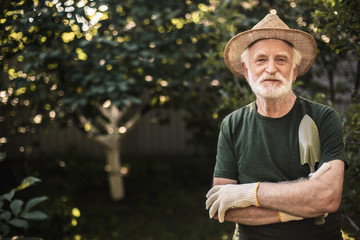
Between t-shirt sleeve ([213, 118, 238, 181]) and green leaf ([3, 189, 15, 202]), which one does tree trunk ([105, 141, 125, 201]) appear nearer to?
green leaf ([3, 189, 15, 202])

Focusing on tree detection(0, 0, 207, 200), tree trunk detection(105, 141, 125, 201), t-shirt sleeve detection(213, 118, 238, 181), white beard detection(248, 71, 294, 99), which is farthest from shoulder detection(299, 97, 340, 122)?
tree trunk detection(105, 141, 125, 201)

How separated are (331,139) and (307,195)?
11.2 inches

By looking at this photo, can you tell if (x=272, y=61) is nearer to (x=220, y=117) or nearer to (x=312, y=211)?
(x=312, y=211)

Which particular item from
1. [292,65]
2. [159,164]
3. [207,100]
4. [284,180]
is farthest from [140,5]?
[159,164]

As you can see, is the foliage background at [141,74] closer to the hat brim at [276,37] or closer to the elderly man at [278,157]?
the hat brim at [276,37]

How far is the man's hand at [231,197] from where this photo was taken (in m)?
1.59

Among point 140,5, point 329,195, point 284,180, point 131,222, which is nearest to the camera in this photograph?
point 329,195

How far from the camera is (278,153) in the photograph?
1.67 meters

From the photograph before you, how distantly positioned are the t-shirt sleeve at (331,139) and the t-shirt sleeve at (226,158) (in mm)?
417

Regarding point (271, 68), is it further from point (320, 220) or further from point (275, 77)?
point (320, 220)

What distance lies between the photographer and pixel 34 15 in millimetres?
2383

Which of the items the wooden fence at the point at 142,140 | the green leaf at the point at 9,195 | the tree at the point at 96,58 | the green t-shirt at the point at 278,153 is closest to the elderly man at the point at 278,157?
the green t-shirt at the point at 278,153

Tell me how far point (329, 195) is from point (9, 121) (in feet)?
13.9

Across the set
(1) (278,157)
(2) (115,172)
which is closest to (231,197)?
(1) (278,157)
